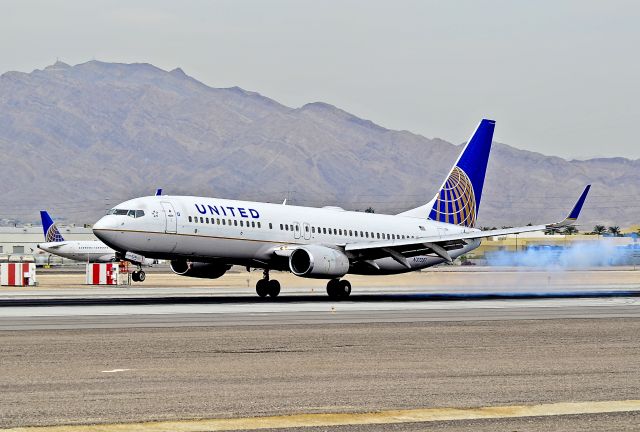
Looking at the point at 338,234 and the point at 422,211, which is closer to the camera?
the point at 338,234

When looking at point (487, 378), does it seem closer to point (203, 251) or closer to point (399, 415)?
point (399, 415)

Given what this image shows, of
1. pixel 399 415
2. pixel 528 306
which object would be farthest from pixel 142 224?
pixel 399 415

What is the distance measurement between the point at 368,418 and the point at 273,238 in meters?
38.2

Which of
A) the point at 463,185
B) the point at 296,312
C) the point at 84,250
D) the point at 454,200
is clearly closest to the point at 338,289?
the point at 296,312

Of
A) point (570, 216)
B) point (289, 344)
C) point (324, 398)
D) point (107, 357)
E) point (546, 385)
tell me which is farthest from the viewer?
point (570, 216)

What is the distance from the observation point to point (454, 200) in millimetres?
67875

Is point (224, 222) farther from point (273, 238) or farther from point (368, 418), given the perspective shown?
point (368, 418)

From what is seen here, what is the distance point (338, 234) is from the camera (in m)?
58.5

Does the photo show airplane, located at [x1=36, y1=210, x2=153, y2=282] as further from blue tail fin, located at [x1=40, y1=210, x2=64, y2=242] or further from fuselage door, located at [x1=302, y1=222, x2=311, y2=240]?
fuselage door, located at [x1=302, y1=222, x2=311, y2=240]

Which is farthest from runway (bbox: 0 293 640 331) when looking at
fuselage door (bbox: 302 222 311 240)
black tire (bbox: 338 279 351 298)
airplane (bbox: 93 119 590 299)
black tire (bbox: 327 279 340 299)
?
fuselage door (bbox: 302 222 311 240)

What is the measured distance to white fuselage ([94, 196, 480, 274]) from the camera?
50594mm

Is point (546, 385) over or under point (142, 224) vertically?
under

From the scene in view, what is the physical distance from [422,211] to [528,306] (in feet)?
65.9

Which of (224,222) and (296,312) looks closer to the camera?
(296,312)
